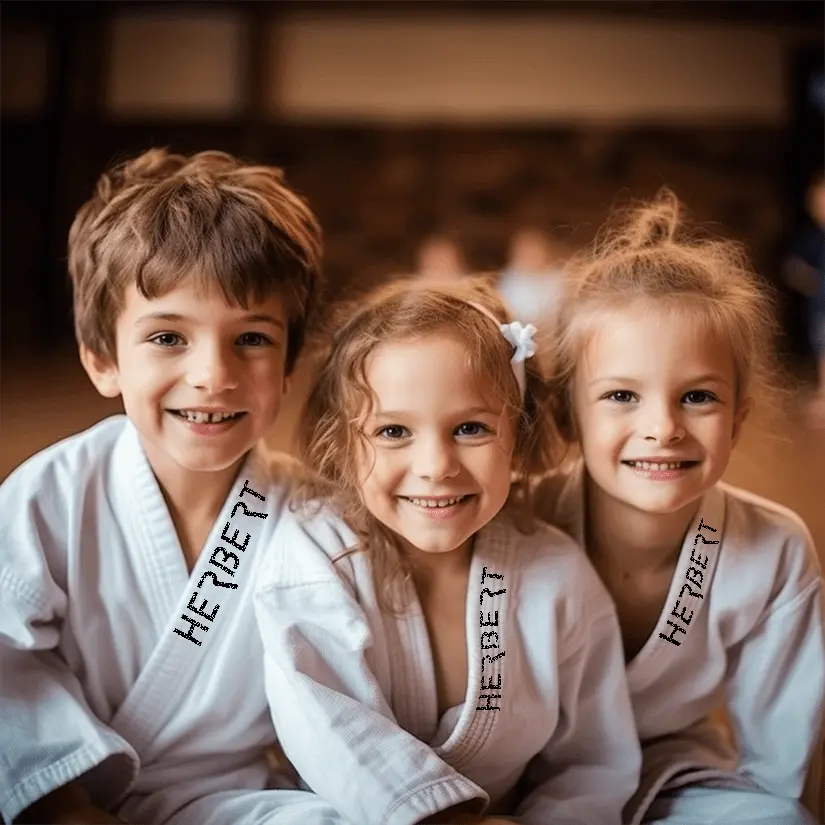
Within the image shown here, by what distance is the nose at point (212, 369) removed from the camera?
0.85m

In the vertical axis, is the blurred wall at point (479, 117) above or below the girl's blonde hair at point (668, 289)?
above

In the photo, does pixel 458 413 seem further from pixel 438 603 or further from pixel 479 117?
pixel 479 117

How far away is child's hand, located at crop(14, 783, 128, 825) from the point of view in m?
0.81

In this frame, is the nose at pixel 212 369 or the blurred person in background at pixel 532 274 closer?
the nose at pixel 212 369

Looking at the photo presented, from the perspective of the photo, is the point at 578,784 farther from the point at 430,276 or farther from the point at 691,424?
the point at 430,276

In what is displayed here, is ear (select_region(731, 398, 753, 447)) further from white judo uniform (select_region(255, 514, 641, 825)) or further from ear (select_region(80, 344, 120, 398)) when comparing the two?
ear (select_region(80, 344, 120, 398))

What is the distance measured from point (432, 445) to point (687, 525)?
31 cm

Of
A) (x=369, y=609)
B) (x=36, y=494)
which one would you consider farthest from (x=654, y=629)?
(x=36, y=494)

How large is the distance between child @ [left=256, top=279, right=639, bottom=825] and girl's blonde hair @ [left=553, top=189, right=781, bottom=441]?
0.21 feet

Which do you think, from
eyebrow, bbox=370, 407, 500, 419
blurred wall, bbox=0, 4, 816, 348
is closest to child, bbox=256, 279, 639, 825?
eyebrow, bbox=370, 407, 500, 419

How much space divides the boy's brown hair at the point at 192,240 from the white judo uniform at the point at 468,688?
9.0 inches

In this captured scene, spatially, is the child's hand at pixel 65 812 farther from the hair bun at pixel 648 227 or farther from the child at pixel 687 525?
the hair bun at pixel 648 227

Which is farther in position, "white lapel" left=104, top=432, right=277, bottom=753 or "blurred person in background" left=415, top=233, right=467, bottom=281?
"blurred person in background" left=415, top=233, right=467, bottom=281

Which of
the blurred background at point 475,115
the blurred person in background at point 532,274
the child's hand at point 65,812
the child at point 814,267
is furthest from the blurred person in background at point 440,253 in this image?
the child's hand at point 65,812
